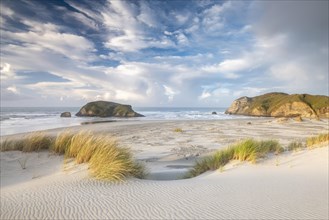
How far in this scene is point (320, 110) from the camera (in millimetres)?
40375

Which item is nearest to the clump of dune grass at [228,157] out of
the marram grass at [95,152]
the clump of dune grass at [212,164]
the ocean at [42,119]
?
the clump of dune grass at [212,164]

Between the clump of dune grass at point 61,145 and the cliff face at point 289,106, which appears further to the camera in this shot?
the cliff face at point 289,106

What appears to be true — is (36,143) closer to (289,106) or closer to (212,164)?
(212,164)

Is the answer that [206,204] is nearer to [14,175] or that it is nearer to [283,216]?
[283,216]

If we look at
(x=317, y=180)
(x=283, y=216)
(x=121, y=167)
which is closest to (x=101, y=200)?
(x=121, y=167)

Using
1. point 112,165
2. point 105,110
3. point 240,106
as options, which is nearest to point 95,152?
point 112,165

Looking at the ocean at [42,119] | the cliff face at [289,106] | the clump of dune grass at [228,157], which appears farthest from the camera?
the cliff face at [289,106]

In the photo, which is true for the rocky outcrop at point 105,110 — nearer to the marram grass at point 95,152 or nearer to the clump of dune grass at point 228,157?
the marram grass at point 95,152

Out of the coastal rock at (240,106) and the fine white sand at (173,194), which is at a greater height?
the coastal rock at (240,106)

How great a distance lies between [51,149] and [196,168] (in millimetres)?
4977

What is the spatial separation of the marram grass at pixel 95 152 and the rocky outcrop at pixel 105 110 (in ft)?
110

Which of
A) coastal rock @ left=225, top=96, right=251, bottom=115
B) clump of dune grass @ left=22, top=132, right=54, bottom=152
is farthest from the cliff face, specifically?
clump of dune grass @ left=22, top=132, right=54, bottom=152

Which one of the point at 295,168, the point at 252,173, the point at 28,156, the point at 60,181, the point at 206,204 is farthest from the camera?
the point at 28,156

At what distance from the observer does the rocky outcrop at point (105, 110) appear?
4350 centimetres
